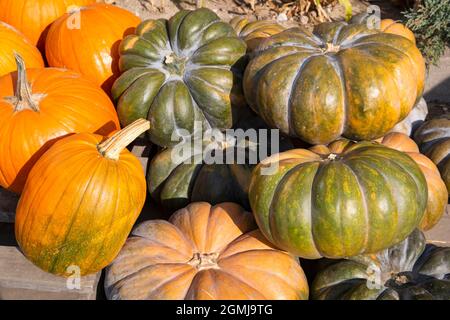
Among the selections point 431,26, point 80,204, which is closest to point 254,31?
point 80,204

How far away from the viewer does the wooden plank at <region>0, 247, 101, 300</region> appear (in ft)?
7.84

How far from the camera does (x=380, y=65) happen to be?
8.23 feet

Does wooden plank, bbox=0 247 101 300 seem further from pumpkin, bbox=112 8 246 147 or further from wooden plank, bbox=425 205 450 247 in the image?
wooden plank, bbox=425 205 450 247

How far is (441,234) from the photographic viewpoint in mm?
2936

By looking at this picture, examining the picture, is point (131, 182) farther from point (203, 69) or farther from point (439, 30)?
point (439, 30)

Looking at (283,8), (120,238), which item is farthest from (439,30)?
(120,238)

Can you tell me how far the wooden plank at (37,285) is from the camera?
2.39 m

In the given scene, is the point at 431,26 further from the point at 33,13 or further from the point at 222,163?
the point at 33,13

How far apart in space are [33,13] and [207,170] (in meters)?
1.76

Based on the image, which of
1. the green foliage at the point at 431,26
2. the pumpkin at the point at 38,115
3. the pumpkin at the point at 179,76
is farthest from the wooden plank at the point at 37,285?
the green foliage at the point at 431,26

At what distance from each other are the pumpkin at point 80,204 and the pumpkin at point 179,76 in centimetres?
58

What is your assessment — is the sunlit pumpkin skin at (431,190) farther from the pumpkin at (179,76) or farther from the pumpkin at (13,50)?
the pumpkin at (13,50)

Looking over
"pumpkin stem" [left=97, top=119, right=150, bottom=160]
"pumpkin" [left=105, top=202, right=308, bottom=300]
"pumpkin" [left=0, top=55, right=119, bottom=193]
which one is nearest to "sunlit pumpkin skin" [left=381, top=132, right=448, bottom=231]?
"pumpkin" [left=105, top=202, right=308, bottom=300]

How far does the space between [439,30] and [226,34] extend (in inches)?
108
